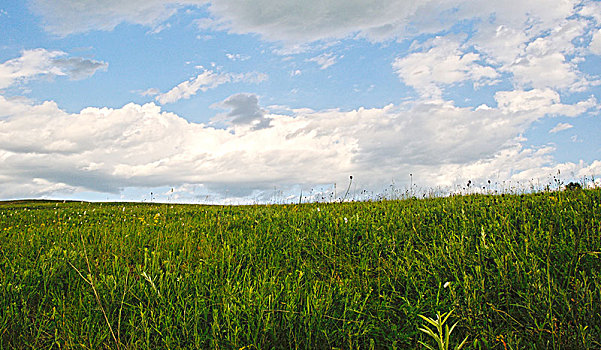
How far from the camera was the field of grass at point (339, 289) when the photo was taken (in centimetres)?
311

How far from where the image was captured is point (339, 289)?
3.70 metres

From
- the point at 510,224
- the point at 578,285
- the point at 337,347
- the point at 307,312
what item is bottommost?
the point at 337,347

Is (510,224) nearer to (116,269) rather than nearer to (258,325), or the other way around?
(258,325)

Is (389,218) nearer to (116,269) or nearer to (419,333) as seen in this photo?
(419,333)

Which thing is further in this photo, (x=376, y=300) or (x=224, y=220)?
(x=224, y=220)

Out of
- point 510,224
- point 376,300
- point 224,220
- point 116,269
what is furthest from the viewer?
point 224,220

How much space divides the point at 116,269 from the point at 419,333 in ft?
11.2

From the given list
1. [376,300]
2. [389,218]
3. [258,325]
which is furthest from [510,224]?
[258,325]

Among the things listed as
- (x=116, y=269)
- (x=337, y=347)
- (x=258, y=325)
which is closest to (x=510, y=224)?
(x=337, y=347)

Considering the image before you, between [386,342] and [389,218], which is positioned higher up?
[389,218]

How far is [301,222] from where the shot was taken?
6.21 meters

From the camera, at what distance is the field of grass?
311cm

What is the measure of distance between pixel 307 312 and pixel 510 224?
10.1 feet

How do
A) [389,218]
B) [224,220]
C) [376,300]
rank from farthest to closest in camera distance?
[224,220] < [389,218] < [376,300]
